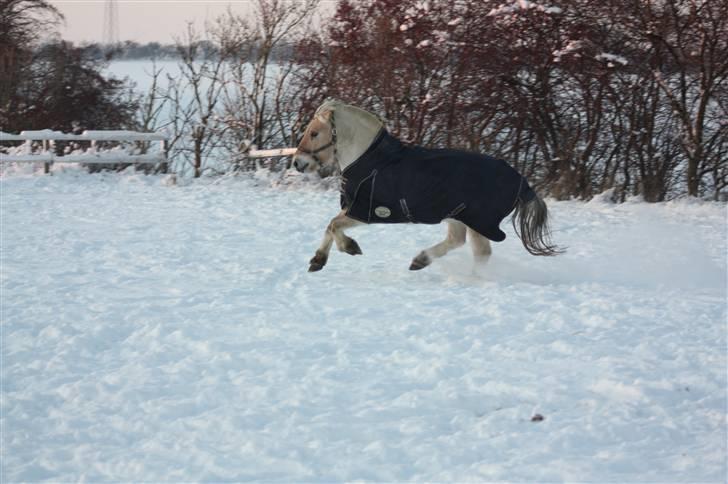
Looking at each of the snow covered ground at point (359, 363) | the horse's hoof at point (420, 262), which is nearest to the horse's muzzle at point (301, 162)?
the snow covered ground at point (359, 363)

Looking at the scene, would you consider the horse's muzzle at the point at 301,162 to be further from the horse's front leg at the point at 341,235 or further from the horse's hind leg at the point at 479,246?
the horse's hind leg at the point at 479,246

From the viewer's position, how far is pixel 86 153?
576 inches

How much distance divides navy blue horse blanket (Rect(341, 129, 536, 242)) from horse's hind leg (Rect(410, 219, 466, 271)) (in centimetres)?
27

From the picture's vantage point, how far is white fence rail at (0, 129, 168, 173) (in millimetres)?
13953

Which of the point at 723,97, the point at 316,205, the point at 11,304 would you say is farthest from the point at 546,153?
the point at 11,304

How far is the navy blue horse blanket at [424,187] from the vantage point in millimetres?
6273

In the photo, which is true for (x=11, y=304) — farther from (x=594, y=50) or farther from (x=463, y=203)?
(x=594, y=50)

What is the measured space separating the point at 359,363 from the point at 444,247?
240 cm

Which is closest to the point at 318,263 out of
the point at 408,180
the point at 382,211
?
the point at 382,211

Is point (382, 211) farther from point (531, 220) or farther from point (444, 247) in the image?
point (531, 220)

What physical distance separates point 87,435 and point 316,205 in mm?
7822

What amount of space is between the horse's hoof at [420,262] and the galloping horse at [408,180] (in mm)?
401

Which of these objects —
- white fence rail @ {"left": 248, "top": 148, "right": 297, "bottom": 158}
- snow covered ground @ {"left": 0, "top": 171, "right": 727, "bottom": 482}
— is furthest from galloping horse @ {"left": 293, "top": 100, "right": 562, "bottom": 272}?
white fence rail @ {"left": 248, "top": 148, "right": 297, "bottom": 158}

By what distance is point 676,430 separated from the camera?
3.57 meters
